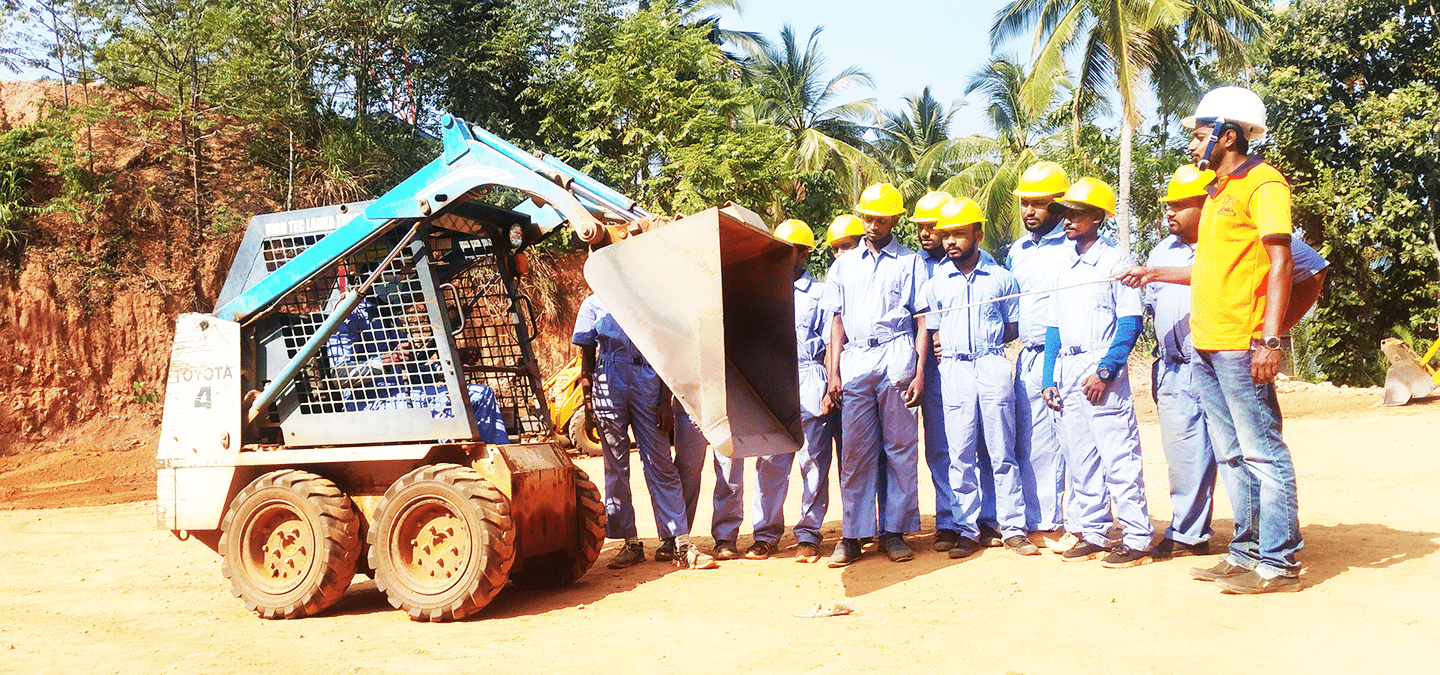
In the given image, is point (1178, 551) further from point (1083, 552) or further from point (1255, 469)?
point (1255, 469)

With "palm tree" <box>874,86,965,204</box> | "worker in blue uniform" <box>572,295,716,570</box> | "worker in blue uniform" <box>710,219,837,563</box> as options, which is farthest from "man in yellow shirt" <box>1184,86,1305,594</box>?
"palm tree" <box>874,86,965,204</box>

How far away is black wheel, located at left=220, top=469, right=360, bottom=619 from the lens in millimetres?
5508

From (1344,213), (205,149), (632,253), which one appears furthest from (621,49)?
(632,253)

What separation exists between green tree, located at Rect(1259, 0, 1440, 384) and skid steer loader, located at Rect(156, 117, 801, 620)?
58.8 feet

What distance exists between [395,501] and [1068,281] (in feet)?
12.9

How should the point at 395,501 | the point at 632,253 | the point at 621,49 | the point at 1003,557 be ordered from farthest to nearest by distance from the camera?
the point at 621,49
the point at 1003,557
the point at 395,501
the point at 632,253

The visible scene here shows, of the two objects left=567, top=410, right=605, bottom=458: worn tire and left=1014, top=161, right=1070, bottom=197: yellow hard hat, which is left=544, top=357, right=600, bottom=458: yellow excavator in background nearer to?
left=567, top=410, right=605, bottom=458: worn tire

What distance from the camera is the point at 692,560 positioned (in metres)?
6.50

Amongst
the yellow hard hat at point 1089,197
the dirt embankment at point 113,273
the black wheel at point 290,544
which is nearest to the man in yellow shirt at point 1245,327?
→ the yellow hard hat at point 1089,197

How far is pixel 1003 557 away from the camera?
20.2ft

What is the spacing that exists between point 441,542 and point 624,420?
5.12ft

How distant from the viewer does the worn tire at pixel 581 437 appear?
1445 cm

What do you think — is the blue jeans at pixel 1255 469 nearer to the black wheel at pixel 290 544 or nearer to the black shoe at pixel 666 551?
the black shoe at pixel 666 551

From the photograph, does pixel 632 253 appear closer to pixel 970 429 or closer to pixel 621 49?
pixel 970 429
